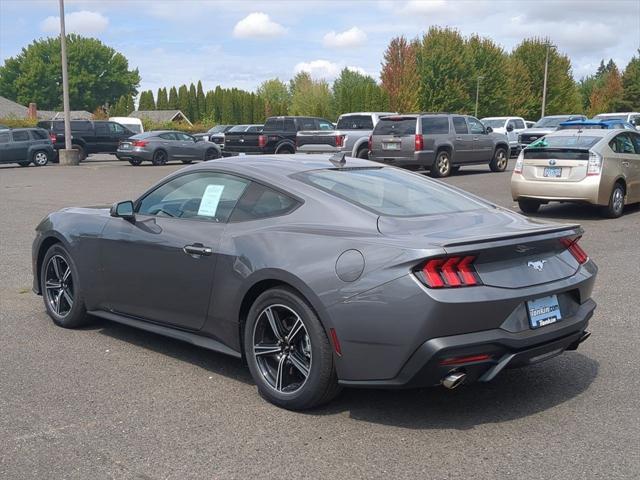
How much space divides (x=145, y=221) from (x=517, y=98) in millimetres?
79281

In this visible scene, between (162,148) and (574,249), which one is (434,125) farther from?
(574,249)

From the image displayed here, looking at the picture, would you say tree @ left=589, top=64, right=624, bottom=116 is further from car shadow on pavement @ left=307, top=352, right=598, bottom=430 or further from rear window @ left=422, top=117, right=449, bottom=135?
car shadow on pavement @ left=307, top=352, right=598, bottom=430

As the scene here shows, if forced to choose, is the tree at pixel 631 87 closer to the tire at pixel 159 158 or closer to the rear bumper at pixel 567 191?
the tire at pixel 159 158

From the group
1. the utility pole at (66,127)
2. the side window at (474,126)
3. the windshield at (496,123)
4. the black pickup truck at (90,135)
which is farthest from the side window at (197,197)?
the windshield at (496,123)

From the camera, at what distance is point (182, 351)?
5703 millimetres

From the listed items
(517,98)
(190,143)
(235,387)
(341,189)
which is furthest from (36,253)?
(517,98)

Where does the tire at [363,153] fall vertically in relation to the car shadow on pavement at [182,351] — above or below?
above

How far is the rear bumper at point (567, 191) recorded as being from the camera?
1250cm

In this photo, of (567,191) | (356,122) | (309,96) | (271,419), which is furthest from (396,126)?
(309,96)

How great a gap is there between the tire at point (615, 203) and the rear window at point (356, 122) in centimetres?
1219

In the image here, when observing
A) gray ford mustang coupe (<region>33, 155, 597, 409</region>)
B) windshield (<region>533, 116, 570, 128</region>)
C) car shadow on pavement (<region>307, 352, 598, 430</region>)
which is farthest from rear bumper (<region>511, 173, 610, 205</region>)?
windshield (<region>533, 116, 570, 128</region>)

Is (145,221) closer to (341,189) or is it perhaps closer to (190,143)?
(341,189)

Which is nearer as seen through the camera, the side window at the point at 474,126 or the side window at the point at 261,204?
the side window at the point at 261,204

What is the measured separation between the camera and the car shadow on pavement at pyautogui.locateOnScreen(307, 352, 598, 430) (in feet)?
14.1
